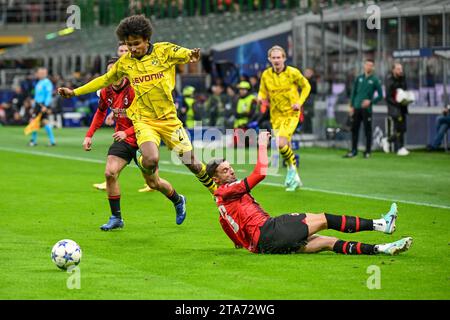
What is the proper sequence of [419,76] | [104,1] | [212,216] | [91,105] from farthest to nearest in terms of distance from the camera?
[104,1] < [91,105] < [419,76] < [212,216]

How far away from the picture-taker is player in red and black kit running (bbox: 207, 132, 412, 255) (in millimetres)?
11969

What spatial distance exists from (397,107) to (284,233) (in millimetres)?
18082

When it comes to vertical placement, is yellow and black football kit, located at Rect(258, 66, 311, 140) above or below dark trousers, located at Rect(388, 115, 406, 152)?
above

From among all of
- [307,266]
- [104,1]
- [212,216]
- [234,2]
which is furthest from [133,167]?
[104,1]

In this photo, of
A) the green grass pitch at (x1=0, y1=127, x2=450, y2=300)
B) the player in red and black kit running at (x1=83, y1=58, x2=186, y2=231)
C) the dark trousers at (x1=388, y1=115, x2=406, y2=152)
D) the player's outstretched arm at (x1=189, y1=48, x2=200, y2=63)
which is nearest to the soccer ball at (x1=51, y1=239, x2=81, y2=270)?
the green grass pitch at (x1=0, y1=127, x2=450, y2=300)

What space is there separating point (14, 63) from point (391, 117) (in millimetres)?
36318

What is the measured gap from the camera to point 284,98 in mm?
20578

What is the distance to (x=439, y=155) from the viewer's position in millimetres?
28547

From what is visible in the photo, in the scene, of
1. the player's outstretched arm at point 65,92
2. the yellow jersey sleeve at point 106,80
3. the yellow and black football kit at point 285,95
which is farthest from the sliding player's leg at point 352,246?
the yellow and black football kit at point 285,95

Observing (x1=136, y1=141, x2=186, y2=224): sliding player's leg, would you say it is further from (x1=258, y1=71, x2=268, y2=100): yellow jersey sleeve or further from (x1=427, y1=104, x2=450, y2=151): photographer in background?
(x1=427, y1=104, x2=450, y2=151): photographer in background

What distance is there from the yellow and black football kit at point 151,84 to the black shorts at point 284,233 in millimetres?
2875

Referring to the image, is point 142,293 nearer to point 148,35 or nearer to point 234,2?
point 148,35

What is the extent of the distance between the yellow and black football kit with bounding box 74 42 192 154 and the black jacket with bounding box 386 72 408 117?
15440mm

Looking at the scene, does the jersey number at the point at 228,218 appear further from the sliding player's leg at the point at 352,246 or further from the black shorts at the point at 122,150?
the black shorts at the point at 122,150
